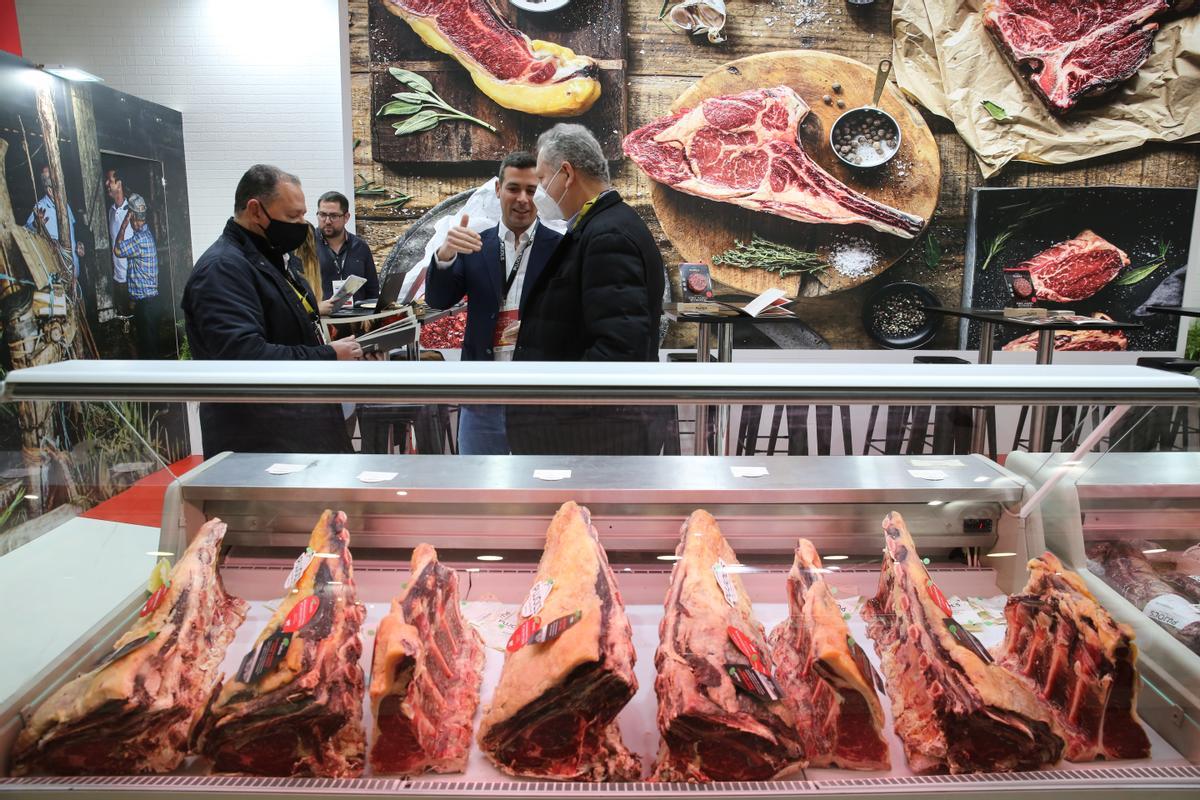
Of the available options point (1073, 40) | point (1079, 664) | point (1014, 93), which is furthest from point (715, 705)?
point (1073, 40)

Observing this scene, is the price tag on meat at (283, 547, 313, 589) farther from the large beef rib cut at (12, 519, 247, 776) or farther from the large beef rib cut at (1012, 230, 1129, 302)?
the large beef rib cut at (1012, 230, 1129, 302)

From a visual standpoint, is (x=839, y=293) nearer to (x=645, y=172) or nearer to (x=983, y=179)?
(x=983, y=179)

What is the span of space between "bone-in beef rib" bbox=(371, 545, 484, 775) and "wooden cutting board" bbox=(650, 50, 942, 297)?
5.25 m

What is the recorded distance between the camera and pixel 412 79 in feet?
19.9

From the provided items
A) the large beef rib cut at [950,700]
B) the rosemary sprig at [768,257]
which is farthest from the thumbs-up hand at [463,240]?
the rosemary sprig at [768,257]

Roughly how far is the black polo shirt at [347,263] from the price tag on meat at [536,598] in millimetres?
4665

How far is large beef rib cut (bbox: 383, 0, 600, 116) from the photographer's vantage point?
5.98m

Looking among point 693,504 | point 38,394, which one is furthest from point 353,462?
point 693,504

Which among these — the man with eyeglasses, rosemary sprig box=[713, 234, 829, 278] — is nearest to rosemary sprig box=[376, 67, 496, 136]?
the man with eyeglasses

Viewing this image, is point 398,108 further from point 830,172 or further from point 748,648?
point 748,648

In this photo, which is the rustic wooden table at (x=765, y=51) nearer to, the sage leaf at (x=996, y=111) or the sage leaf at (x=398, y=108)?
the sage leaf at (x=398, y=108)

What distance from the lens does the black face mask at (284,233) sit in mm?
2877

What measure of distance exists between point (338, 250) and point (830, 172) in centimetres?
388

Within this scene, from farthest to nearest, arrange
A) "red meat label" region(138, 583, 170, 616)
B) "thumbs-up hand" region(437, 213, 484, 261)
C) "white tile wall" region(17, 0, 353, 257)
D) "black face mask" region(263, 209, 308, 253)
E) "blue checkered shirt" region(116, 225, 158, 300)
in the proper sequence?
"white tile wall" region(17, 0, 353, 257), "blue checkered shirt" region(116, 225, 158, 300), "thumbs-up hand" region(437, 213, 484, 261), "black face mask" region(263, 209, 308, 253), "red meat label" region(138, 583, 170, 616)
